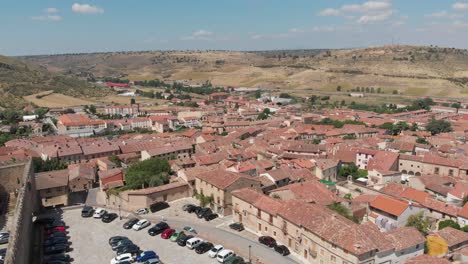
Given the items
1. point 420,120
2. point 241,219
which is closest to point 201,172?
point 241,219

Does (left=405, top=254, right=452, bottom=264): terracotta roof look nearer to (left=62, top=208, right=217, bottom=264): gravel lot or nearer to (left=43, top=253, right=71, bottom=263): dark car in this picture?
(left=62, top=208, right=217, bottom=264): gravel lot

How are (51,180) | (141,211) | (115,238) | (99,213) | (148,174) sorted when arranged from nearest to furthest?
(115,238), (99,213), (141,211), (51,180), (148,174)

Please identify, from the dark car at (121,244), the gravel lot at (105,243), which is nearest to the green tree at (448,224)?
the gravel lot at (105,243)

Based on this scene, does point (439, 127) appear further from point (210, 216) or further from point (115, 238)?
point (115, 238)

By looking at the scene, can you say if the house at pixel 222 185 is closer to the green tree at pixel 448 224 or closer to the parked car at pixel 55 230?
the parked car at pixel 55 230

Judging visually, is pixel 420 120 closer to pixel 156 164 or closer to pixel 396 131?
pixel 396 131

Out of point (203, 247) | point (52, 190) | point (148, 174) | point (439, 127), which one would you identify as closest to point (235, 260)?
point (203, 247)
